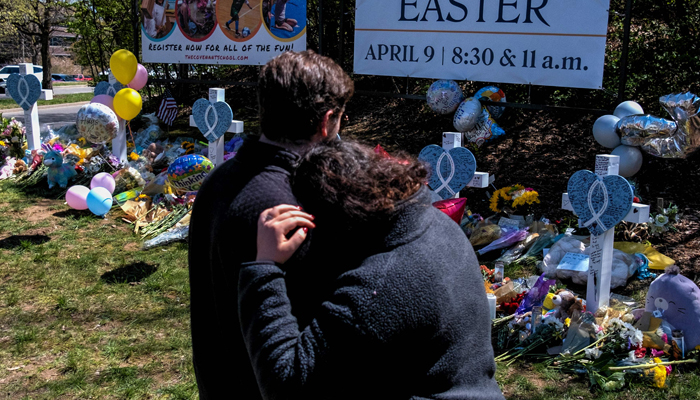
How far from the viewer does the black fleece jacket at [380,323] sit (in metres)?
1.14

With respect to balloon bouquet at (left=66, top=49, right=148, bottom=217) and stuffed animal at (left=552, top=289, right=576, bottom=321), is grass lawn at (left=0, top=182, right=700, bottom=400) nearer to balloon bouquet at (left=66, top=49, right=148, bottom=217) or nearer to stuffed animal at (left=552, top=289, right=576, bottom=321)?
balloon bouquet at (left=66, top=49, right=148, bottom=217)

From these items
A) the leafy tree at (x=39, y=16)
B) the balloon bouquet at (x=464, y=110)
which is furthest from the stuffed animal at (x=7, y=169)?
the leafy tree at (x=39, y=16)

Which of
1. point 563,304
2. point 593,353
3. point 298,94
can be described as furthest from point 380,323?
point 563,304

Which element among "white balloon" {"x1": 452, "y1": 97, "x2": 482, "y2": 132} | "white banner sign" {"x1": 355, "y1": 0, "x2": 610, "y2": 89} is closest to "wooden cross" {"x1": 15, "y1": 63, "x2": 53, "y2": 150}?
"white banner sign" {"x1": 355, "y1": 0, "x2": 610, "y2": 89}

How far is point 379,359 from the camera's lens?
117cm

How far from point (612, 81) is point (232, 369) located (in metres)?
7.29

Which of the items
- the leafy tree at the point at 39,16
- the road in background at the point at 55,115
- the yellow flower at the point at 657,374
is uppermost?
the leafy tree at the point at 39,16

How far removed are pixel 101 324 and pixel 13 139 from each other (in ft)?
18.3

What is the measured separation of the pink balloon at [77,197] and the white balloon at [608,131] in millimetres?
4992

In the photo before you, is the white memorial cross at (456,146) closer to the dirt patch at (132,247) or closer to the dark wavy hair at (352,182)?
the dirt patch at (132,247)

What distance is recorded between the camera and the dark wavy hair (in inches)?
45.9

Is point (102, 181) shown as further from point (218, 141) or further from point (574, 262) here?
point (574, 262)

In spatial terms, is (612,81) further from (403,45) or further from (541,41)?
(403,45)

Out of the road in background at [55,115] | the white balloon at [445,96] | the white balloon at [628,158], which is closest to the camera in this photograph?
the white balloon at [628,158]
